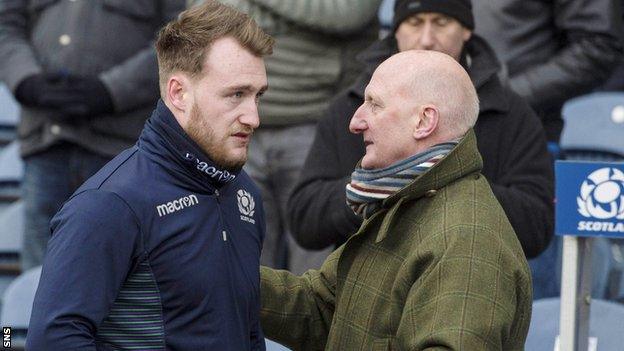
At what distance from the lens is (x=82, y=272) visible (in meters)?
3.00

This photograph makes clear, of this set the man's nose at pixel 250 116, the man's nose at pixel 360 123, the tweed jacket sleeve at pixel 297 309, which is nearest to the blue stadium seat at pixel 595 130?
the tweed jacket sleeve at pixel 297 309

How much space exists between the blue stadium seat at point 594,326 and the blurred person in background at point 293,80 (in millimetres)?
1519

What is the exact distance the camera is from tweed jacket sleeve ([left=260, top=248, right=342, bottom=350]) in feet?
12.1

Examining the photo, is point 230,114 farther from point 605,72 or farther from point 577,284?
point 605,72

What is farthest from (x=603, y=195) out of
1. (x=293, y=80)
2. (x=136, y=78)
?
(x=136, y=78)

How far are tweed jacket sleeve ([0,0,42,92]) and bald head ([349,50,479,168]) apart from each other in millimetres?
3025

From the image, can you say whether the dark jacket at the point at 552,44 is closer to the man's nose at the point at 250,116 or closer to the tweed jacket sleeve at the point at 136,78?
the tweed jacket sleeve at the point at 136,78

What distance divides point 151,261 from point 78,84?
3.11 m

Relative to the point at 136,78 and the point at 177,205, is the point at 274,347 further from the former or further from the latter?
the point at 136,78

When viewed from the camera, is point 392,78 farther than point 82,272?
Yes

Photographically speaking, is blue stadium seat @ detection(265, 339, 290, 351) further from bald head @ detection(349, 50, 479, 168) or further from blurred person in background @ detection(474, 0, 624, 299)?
blurred person in background @ detection(474, 0, 624, 299)

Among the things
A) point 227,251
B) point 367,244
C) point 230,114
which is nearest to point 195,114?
point 230,114

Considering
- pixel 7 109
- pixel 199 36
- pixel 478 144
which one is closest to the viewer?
pixel 199 36

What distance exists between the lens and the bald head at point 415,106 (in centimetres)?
337
